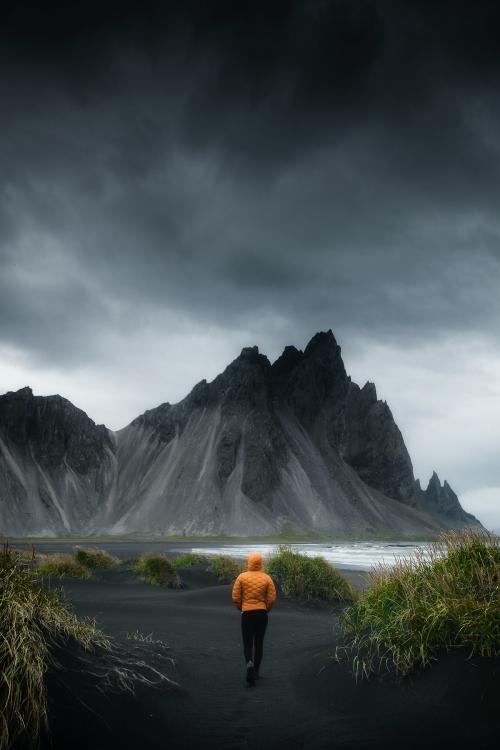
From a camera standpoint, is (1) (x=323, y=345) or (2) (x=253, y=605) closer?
(2) (x=253, y=605)

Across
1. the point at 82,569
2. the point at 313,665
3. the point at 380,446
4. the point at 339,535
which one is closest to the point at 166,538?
the point at 339,535

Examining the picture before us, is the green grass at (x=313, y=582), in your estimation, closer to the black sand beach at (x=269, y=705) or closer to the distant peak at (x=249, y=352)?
the black sand beach at (x=269, y=705)

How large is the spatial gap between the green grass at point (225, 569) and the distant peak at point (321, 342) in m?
165

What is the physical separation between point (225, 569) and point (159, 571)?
3.27 meters

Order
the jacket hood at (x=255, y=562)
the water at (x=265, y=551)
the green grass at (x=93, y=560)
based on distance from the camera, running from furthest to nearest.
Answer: the water at (x=265, y=551) → the green grass at (x=93, y=560) → the jacket hood at (x=255, y=562)

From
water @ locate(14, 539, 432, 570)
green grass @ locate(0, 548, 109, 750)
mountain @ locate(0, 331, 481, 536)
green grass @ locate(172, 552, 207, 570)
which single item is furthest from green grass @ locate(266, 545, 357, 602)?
mountain @ locate(0, 331, 481, 536)

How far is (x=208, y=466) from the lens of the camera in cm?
14650

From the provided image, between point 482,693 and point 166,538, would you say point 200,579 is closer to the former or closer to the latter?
point 482,693

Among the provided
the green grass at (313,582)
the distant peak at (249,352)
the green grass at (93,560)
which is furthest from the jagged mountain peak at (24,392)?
the green grass at (313,582)

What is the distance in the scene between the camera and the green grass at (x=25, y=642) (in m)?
6.48

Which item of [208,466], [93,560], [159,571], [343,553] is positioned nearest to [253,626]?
[159,571]

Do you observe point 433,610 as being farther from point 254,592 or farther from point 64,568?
point 64,568

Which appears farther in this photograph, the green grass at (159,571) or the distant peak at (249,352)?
the distant peak at (249,352)

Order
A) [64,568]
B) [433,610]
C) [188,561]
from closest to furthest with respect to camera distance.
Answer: [433,610] → [64,568] → [188,561]
